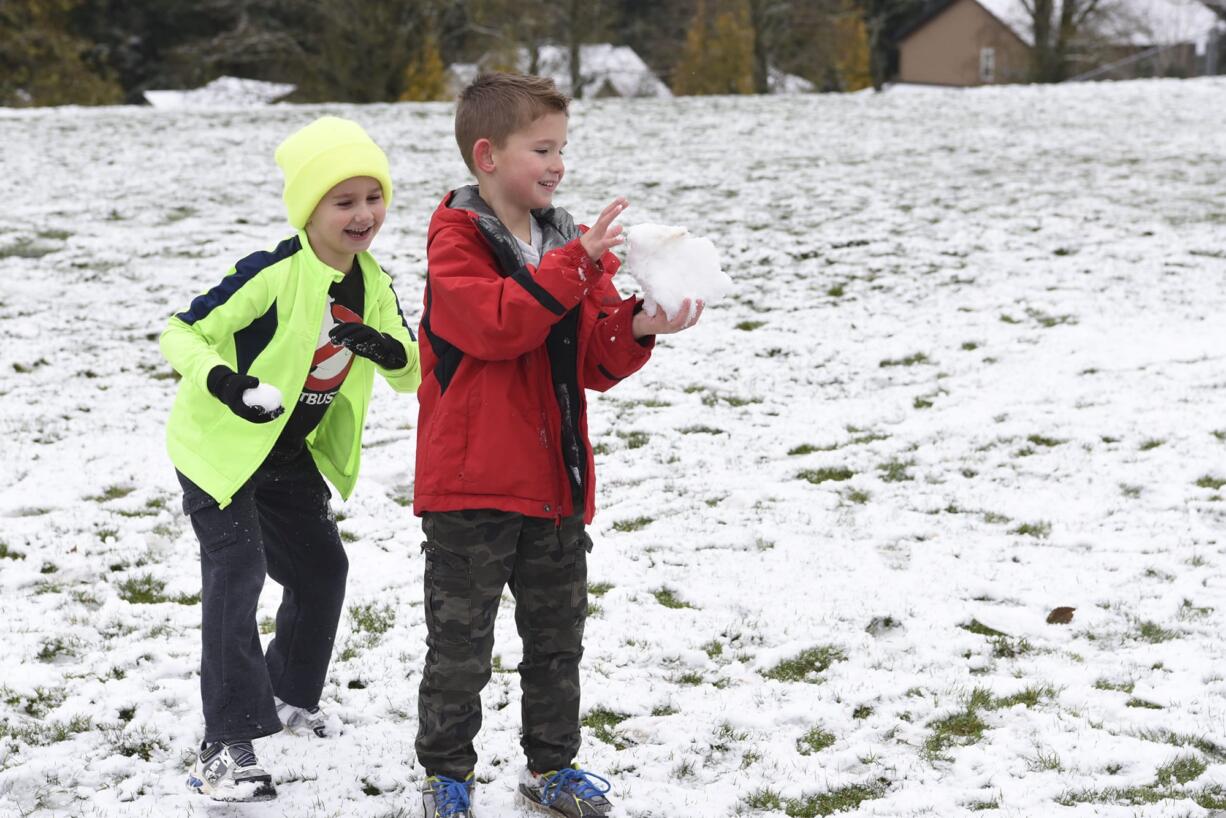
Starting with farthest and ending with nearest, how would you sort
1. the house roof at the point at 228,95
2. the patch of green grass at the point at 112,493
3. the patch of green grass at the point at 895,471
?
the house roof at the point at 228,95, the patch of green grass at the point at 895,471, the patch of green grass at the point at 112,493

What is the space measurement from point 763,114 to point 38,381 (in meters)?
12.3

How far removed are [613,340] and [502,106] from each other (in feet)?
1.90

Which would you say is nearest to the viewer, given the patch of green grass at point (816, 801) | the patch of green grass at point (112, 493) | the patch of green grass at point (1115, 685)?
the patch of green grass at point (816, 801)

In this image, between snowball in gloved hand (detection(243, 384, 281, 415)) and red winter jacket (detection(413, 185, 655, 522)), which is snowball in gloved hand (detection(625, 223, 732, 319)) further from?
snowball in gloved hand (detection(243, 384, 281, 415))

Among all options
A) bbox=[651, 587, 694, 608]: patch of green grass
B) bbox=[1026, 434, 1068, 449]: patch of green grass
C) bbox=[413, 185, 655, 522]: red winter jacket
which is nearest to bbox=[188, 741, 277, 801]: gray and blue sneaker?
bbox=[413, 185, 655, 522]: red winter jacket

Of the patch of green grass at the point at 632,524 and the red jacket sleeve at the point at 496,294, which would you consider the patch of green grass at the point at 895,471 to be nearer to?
the patch of green grass at the point at 632,524

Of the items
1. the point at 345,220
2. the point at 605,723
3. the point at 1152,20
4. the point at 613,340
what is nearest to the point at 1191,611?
the point at 605,723

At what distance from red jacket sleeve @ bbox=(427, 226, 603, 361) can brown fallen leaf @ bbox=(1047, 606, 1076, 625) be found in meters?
2.49

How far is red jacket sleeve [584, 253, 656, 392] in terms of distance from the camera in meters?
2.69

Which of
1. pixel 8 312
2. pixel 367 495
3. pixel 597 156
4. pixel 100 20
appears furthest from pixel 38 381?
pixel 100 20

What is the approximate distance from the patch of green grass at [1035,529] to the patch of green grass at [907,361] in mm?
2465

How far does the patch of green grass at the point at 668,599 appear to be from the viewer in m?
4.36

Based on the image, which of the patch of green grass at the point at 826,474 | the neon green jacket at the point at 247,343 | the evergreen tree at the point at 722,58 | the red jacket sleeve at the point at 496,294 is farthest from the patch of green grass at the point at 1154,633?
the evergreen tree at the point at 722,58

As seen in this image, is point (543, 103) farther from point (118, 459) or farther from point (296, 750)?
point (118, 459)
